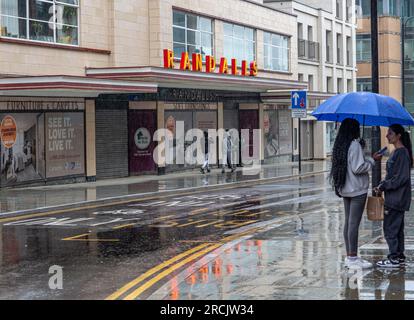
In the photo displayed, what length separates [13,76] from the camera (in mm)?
24547

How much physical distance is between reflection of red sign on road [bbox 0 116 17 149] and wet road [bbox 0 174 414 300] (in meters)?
6.14

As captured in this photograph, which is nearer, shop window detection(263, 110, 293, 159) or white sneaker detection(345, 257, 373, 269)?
white sneaker detection(345, 257, 373, 269)

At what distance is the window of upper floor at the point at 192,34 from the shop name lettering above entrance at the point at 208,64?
591 millimetres

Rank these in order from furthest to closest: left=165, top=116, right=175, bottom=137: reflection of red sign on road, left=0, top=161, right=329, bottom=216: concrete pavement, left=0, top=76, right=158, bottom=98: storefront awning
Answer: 1. left=165, top=116, right=175, bottom=137: reflection of red sign on road
2. left=0, top=76, right=158, bottom=98: storefront awning
3. left=0, top=161, right=329, bottom=216: concrete pavement

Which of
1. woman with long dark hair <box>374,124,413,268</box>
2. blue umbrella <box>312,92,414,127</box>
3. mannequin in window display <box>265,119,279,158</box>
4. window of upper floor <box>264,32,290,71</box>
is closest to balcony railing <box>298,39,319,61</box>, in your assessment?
window of upper floor <box>264,32,290,71</box>

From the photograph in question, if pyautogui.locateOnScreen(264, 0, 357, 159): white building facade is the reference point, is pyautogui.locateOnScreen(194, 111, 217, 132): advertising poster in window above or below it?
below

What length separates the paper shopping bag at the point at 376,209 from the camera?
1067cm

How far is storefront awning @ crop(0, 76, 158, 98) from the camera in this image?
2331 centimetres

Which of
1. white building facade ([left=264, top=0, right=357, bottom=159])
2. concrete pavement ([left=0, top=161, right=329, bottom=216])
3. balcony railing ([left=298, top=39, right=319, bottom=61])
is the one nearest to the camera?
concrete pavement ([left=0, top=161, right=329, bottom=216])

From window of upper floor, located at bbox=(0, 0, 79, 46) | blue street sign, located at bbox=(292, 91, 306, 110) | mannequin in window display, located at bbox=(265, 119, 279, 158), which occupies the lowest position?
mannequin in window display, located at bbox=(265, 119, 279, 158)

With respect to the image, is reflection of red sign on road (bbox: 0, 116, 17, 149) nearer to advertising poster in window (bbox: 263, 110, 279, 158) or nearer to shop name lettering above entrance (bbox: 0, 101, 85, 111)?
shop name lettering above entrance (bbox: 0, 101, 85, 111)

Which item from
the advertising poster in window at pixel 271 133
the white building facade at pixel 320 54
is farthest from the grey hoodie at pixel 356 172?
the white building facade at pixel 320 54

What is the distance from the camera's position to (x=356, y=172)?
10.4m

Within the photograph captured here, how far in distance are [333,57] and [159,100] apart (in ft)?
79.2
